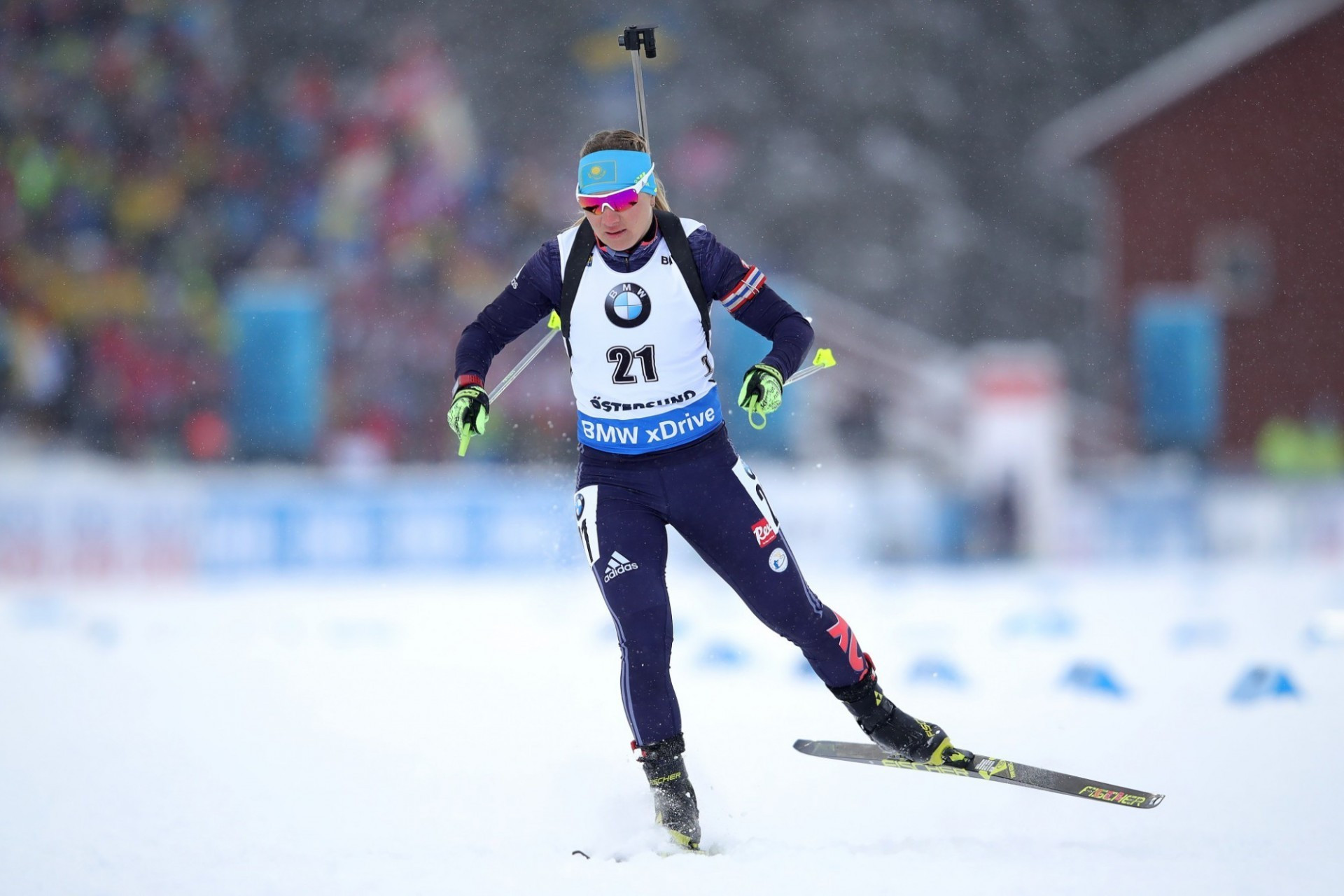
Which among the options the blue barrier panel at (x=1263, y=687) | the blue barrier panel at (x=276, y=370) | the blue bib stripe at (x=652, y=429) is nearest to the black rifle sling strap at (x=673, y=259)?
the blue bib stripe at (x=652, y=429)

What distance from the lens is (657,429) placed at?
365cm

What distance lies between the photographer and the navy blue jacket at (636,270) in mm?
3664

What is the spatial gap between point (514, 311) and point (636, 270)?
410 millimetres

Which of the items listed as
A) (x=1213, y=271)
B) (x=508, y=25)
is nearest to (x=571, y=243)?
(x=1213, y=271)

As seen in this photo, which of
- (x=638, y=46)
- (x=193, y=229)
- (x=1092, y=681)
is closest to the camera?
(x=638, y=46)

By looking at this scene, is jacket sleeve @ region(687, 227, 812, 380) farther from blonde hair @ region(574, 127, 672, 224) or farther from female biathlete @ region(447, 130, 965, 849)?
blonde hair @ region(574, 127, 672, 224)

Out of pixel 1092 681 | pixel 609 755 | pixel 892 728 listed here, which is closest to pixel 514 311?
pixel 892 728

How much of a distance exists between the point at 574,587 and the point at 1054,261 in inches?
798

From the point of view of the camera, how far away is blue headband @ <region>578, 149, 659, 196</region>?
11.6ft

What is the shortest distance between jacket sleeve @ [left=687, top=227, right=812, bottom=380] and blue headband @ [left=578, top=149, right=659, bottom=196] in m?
0.25

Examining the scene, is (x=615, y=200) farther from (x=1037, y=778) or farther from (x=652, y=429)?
(x=1037, y=778)

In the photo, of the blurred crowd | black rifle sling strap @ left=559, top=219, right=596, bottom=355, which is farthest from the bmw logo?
the blurred crowd

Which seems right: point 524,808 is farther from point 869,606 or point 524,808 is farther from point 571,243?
point 869,606

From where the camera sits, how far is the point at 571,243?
Result: 3.70m
